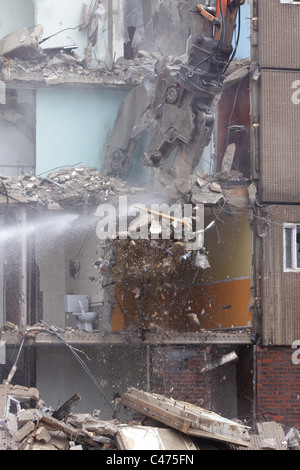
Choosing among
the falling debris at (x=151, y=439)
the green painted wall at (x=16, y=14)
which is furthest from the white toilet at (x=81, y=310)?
the green painted wall at (x=16, y=14)

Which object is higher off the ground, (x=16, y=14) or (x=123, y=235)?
(x=16, y=14)

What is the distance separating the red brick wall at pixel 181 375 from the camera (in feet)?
55.4

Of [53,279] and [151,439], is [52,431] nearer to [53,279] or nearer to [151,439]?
[151,439]

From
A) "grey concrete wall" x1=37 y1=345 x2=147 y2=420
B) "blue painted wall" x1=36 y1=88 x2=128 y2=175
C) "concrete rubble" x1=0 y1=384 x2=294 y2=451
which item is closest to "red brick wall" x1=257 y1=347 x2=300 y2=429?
"grey concrete wall" x1=37 y1=345 x2=147 y2=420

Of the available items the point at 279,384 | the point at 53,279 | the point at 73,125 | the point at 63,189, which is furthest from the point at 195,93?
the point at 53,279

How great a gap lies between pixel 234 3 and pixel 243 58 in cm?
257

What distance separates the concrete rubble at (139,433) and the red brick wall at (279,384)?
9.64 feet

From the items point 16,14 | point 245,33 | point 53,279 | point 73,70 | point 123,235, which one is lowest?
point 53,279

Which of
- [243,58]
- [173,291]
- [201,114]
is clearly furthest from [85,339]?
[243,58]

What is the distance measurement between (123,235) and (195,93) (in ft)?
9.38

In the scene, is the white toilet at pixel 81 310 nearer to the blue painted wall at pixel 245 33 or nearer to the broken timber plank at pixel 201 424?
the broken timber plank at pixel 201 424

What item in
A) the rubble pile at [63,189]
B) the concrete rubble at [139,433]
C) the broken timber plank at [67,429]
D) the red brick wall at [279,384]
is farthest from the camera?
the rubble pile at [63,189]

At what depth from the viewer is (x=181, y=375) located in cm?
1695

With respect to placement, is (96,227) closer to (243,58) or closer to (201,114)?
(201,114)
